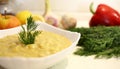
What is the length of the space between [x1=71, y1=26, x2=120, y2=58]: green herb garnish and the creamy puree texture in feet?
0.30

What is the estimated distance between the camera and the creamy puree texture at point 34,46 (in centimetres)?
56

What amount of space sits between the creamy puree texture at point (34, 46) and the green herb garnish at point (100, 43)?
0.09 metres

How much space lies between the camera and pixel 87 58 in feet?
2.32

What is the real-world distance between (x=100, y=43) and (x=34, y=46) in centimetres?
23

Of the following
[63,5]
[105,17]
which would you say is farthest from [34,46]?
[63,5]

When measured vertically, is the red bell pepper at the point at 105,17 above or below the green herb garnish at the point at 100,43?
above

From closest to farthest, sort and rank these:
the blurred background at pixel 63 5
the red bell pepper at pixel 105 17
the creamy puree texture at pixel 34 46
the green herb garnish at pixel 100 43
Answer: the creamy puree texture at pixel 34 46 → the green herb garnish at pixel 100 43 → the red bell pepper at pixel 105 17 → the blurred background at pixel 63 5

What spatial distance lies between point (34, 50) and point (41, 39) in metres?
0.08

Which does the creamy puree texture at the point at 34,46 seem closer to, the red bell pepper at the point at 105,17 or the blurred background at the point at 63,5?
the red bell pepper at the point at 105,17

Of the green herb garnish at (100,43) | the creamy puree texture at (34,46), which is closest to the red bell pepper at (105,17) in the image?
the green herb garnish at (100,43)

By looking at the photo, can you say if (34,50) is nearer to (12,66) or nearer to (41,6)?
(12,66)

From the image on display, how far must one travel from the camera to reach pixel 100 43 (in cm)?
73

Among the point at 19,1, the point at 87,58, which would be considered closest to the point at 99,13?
the point at 87,58

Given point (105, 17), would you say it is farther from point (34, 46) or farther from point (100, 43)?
point (34, 46)
